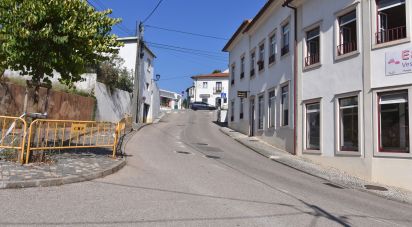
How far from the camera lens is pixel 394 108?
13758 mm

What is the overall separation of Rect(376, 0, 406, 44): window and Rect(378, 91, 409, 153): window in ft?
6.37

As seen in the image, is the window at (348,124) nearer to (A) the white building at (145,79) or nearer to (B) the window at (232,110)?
(B) the window at (232,110)

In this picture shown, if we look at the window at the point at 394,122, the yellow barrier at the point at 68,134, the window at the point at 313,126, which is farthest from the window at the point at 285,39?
the yellow barrier at the point at 68,134

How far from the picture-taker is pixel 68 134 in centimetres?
1229

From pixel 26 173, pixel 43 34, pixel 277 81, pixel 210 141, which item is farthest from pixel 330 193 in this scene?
pixel 210 141

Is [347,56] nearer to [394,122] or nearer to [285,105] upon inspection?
[394,122]

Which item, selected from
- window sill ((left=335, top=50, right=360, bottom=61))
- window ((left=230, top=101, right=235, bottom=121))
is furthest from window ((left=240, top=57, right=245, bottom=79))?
window sill ((left=335, top=50, right=360, bottom=61))

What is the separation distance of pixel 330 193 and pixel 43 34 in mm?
8251

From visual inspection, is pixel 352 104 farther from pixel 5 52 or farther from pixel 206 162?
pixel 5 52

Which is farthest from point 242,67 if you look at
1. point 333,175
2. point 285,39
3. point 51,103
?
point 333,175

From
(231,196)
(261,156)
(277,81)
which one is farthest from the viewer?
(277,81)

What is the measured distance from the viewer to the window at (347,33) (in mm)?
15541

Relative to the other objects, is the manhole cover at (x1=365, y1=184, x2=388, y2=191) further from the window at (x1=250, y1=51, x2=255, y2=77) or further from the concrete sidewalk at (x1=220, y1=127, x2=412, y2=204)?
the window at (x1=250, y1=51, x2=255, y2=77)

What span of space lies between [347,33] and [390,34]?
2018 mm
